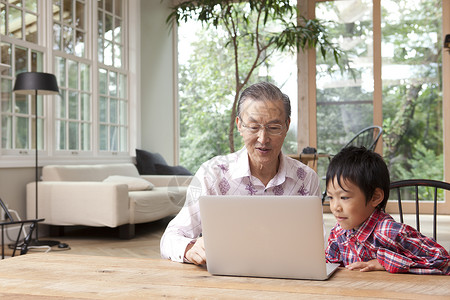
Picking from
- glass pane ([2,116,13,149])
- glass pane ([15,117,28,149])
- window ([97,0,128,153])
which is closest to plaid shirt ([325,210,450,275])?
glass pane ([2,116,13,149])

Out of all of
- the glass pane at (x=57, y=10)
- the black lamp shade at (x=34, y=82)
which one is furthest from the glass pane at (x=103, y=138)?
the black lamp shade at (x=34, y=82)

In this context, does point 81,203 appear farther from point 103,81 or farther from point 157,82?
point 157,82

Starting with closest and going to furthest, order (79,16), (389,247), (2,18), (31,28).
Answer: (389,247)
(2,18)
(31,28)
(79,16)

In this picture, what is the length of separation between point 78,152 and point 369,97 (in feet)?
11.7

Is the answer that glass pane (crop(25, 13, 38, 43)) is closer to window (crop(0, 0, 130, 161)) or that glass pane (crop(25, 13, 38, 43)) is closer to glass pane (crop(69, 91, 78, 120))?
window (crop(0, 0, 130, 161))

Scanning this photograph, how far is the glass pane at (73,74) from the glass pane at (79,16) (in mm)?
417

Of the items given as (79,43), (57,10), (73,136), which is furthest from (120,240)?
(57,10)

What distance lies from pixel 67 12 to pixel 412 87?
4106 mm

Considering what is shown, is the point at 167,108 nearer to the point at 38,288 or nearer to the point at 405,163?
the point at 405,163

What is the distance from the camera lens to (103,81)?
6.24 m

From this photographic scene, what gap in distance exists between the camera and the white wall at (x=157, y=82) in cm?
705

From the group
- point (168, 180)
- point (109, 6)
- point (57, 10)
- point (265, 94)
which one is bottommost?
point (168, 180)

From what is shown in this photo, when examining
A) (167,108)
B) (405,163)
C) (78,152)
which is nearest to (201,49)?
(167,108)

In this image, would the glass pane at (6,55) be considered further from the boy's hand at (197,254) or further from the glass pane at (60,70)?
the boy's hand at (197,254)
